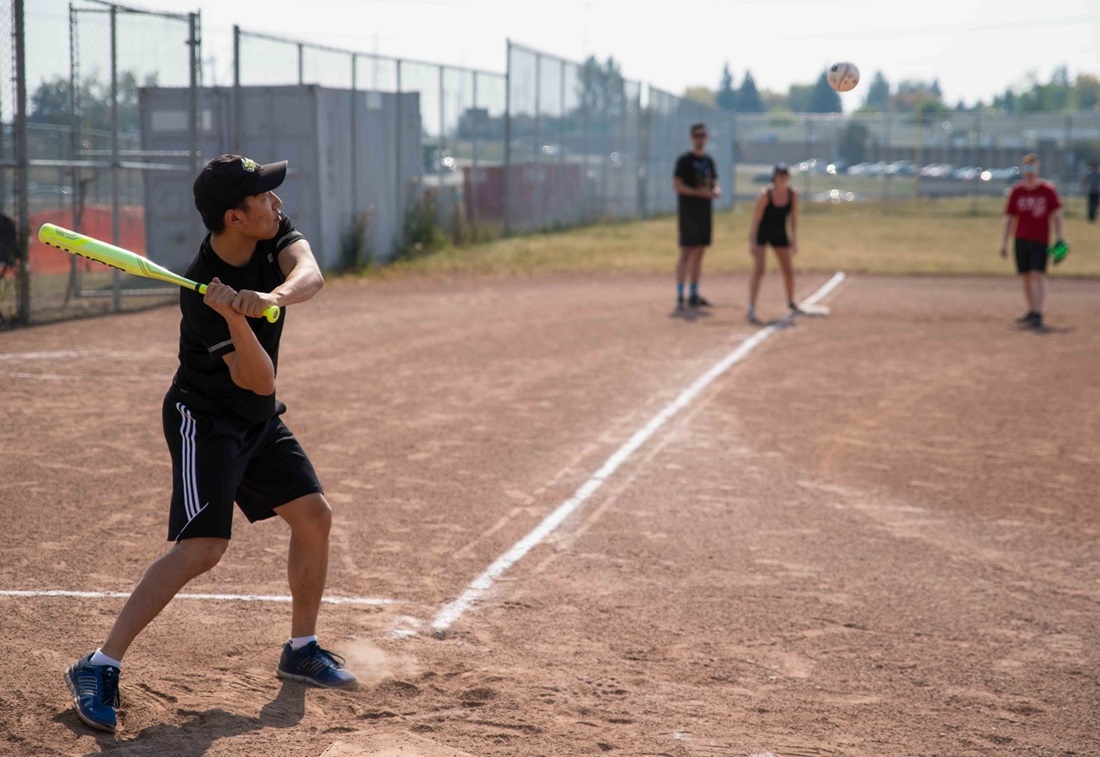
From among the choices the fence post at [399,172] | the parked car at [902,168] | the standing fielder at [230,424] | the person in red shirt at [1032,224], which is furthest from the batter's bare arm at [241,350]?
the parked car at [902,168]

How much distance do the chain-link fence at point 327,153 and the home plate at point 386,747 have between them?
11.9 meters

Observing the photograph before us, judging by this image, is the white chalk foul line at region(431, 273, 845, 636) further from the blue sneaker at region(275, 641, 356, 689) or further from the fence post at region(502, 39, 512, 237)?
the fence post at region(502, 39, 512, 237)

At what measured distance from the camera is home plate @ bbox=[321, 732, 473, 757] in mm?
4020

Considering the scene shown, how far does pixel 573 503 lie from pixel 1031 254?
10.5m

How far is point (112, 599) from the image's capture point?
552cm

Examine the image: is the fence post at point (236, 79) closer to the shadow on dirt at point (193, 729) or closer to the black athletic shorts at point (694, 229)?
the black athletic shorts at point (694, 229)

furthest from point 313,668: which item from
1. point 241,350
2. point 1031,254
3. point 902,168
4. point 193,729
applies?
point 902,168

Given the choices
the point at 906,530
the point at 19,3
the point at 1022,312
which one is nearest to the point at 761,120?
the point at 1022,312

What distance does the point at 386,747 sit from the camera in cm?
407

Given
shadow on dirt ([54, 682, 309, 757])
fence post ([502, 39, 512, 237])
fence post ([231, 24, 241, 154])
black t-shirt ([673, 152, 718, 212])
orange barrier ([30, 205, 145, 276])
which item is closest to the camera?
shadow on dirt ([54, 682, 309, 757])

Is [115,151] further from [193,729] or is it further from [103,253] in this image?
[193,729]

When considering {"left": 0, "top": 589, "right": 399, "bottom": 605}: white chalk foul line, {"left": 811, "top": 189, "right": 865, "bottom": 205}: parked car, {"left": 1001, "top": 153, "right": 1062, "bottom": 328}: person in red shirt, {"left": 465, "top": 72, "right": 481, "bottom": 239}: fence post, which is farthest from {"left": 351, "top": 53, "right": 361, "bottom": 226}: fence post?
{"left": 811, "top": 189, "right": 865, "bottom": 205}: parked car

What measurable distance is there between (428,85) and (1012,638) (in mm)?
22395

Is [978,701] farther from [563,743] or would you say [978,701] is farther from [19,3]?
[19,3]
